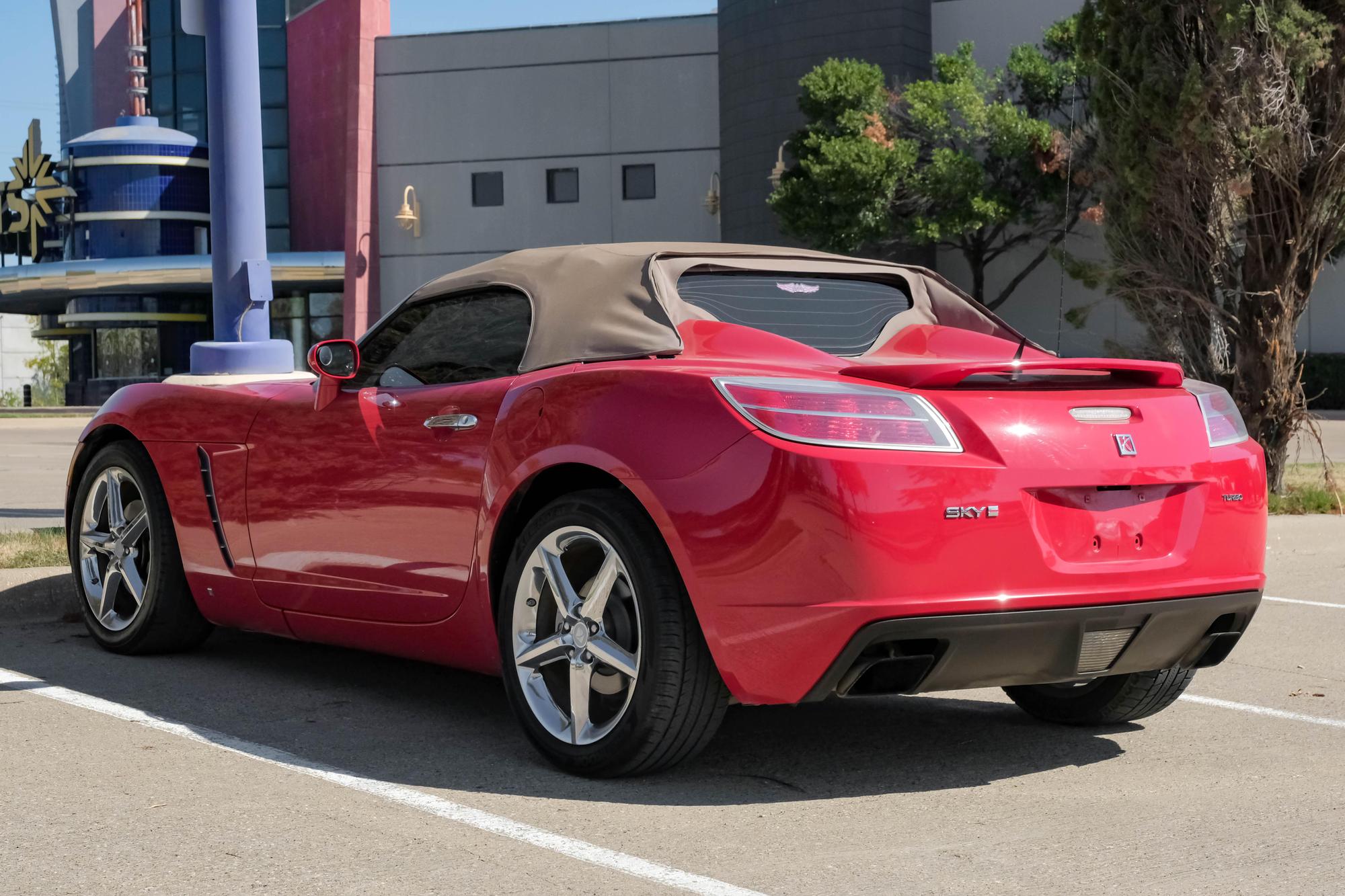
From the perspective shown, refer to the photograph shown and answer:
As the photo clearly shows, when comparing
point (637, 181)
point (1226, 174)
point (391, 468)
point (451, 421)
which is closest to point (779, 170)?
point (637, 181)

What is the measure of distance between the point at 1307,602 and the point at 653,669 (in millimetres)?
4938

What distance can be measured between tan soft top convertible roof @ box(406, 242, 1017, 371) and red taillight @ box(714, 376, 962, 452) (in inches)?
20.7

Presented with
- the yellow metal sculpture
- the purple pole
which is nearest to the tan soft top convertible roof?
the purple pole

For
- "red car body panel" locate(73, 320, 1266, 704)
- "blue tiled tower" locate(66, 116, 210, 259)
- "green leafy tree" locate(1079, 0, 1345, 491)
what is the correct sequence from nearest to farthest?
"red car body panel" locate(73, 320, 1266, 704) < "green leafy tree" locate(1079, 0, 1345, 491) < "blue tiled tower" locate(66, 116, 210, 259)

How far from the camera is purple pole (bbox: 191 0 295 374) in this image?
9.44 m

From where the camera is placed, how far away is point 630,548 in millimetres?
4035

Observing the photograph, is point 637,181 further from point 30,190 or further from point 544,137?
point 30,190

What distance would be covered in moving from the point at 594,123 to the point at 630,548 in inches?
1499

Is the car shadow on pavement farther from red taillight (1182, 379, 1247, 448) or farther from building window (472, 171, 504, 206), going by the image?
building window (472, 171, 504, 206)

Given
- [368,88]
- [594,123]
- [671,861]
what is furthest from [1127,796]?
[368,88]

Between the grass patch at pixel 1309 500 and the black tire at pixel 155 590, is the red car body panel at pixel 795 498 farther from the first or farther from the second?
the grass patch at pixel 1309 500

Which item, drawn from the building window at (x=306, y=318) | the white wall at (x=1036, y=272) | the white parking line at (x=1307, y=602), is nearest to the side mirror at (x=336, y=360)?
the white parking line at (x=1307, y=602)

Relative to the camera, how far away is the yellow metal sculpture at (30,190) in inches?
2106

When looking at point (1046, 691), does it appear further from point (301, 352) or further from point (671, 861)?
point (301, 352)
